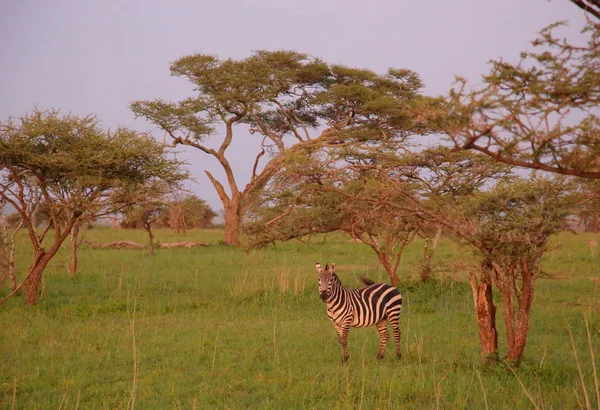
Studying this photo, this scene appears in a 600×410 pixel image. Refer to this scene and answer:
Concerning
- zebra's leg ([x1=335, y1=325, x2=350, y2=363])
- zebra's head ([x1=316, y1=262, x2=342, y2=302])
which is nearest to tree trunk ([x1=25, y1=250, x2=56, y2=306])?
zebra's head ([x1=316, y1=262, x2=342, y2=302])

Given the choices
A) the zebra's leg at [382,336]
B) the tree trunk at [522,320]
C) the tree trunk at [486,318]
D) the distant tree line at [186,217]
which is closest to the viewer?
the tree trunk at [522,320]

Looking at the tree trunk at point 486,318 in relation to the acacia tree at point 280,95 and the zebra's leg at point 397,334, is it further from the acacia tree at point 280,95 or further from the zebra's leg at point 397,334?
the acacia tree at point 280,95

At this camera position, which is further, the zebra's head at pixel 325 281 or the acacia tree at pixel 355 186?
the acacia tree at pixel 355 186

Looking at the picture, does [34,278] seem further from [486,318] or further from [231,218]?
[231,218]

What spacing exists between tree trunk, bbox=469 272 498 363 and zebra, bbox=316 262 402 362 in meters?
1.08

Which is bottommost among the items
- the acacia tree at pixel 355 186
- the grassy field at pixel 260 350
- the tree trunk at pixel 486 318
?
the grassy field at pixel 260 350

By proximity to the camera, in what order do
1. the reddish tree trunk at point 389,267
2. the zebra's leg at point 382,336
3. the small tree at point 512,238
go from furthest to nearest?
A: 1. the reddish tree trunk at point 389,267
2. the zebra's leg at point 382,336
3. the small tree at point 512,238

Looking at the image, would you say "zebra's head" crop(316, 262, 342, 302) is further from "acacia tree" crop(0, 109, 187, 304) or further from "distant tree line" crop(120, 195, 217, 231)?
"distant tree line" crop(120, 195, 217, 231)

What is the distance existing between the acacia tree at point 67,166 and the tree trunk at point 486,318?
6.88m

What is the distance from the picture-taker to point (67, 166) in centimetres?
1148

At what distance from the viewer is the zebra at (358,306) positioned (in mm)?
7930

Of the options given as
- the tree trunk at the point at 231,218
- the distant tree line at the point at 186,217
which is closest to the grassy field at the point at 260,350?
the tree trunk at the point at 231,218

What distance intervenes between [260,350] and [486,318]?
2.80 meters

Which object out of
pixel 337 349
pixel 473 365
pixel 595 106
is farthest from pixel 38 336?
pixel 595 106
